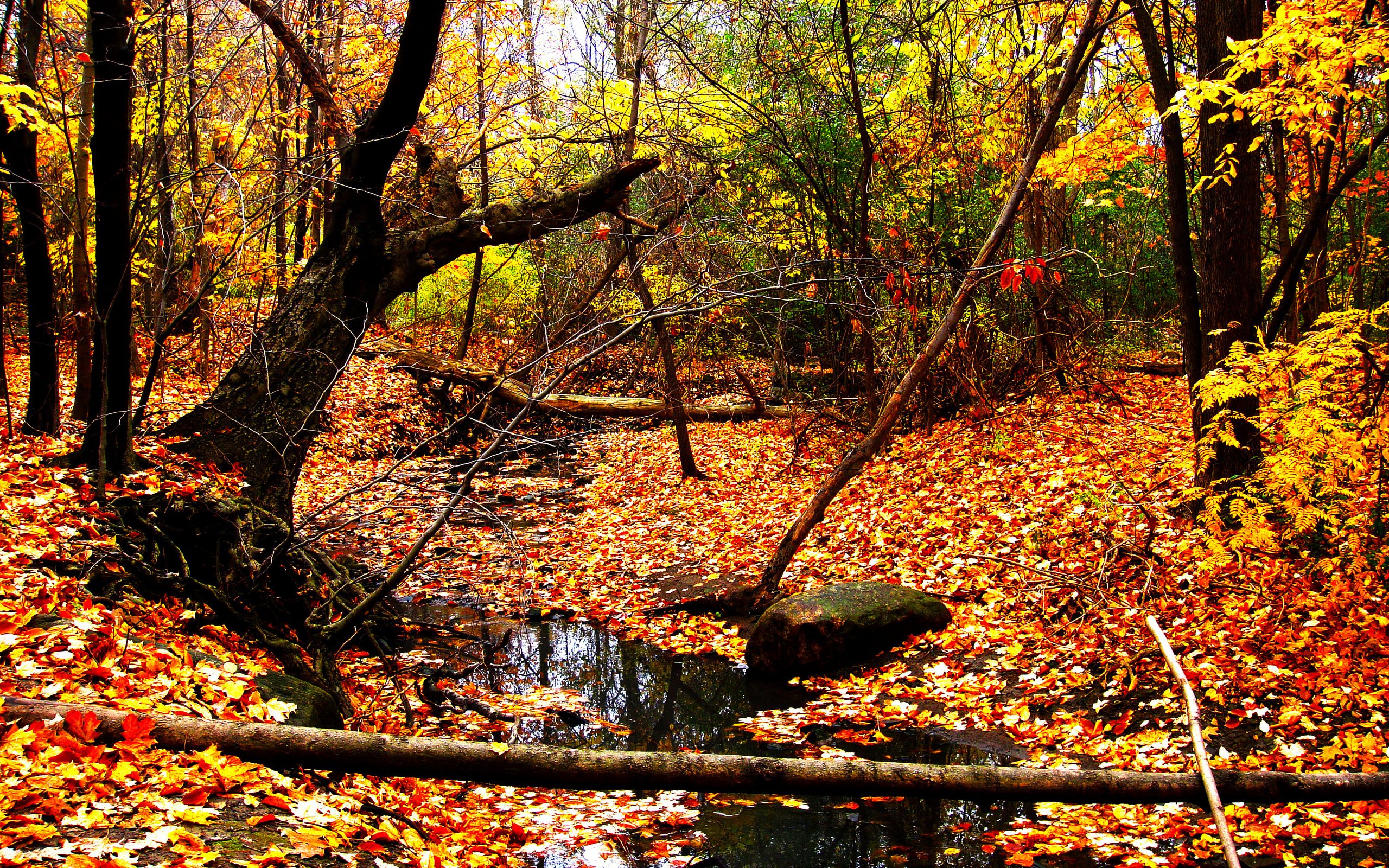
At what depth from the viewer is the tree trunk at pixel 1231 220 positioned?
20.3 ft

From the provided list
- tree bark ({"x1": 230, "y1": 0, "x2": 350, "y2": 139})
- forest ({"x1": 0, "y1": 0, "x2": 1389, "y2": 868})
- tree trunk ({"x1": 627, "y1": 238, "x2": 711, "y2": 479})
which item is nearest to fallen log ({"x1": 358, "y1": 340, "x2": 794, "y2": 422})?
forest ({"x1": 0, "y1": 0, "x2": 1389, "y2": 868})

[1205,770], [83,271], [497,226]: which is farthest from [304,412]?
[1205,770]

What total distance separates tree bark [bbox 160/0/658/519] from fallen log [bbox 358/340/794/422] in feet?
24.2

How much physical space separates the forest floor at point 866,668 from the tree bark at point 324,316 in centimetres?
39

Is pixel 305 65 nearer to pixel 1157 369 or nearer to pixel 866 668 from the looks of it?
pixel 866 668

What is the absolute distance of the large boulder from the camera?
267 inches

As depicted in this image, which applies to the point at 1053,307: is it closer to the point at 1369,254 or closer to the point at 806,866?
the point at 1369,254

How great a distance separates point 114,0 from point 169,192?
1.18 m

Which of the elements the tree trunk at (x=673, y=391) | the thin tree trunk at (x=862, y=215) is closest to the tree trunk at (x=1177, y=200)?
the thin tree trunk at (x=862, y=215)

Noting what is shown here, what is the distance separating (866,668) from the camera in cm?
673

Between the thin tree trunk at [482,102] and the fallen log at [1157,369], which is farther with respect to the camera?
the thin tree trunk at [482,102]

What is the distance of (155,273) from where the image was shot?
769cm

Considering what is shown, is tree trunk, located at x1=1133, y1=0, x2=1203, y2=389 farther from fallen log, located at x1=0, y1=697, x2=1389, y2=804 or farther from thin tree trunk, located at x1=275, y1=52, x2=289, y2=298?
thin tree trunk, located at x1=275, y1=52, x2=289, y2=298

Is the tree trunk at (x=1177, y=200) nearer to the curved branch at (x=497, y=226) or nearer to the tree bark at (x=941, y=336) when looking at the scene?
the tree bark at (x=941, y=336)
